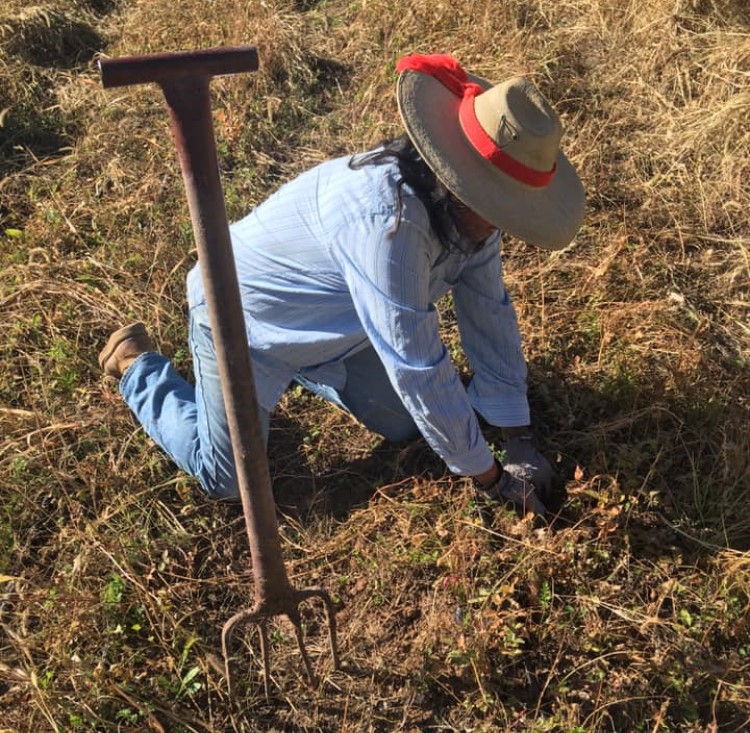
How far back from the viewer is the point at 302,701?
7.37ft

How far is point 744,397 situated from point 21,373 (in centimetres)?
271

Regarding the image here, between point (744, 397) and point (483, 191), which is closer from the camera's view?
point (483, 191)

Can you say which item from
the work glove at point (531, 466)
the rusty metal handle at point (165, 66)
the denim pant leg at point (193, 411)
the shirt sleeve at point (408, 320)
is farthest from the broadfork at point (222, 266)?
the work glove at point (531, 466)

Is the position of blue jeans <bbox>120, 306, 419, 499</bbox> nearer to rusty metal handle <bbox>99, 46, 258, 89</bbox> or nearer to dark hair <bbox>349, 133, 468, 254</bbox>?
dark hair <bbox>349, 133, 468, 254</bbox>

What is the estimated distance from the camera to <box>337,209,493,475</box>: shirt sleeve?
1.92 metres

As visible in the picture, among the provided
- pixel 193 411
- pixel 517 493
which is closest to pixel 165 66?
pixel 193 411

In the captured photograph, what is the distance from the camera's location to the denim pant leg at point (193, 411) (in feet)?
8.11

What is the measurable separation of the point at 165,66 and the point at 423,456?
5.66ft

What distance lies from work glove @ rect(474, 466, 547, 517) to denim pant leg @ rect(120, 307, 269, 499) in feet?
2.42

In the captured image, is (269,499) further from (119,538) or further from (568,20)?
(568,20)

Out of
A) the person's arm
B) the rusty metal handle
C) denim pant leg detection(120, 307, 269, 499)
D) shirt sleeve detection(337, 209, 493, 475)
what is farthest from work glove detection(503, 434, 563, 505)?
the rusty metal handle

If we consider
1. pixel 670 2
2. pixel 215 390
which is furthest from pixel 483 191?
pixel 670 2

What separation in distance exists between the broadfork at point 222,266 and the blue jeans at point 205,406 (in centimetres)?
61

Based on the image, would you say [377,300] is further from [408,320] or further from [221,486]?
[221,486]
